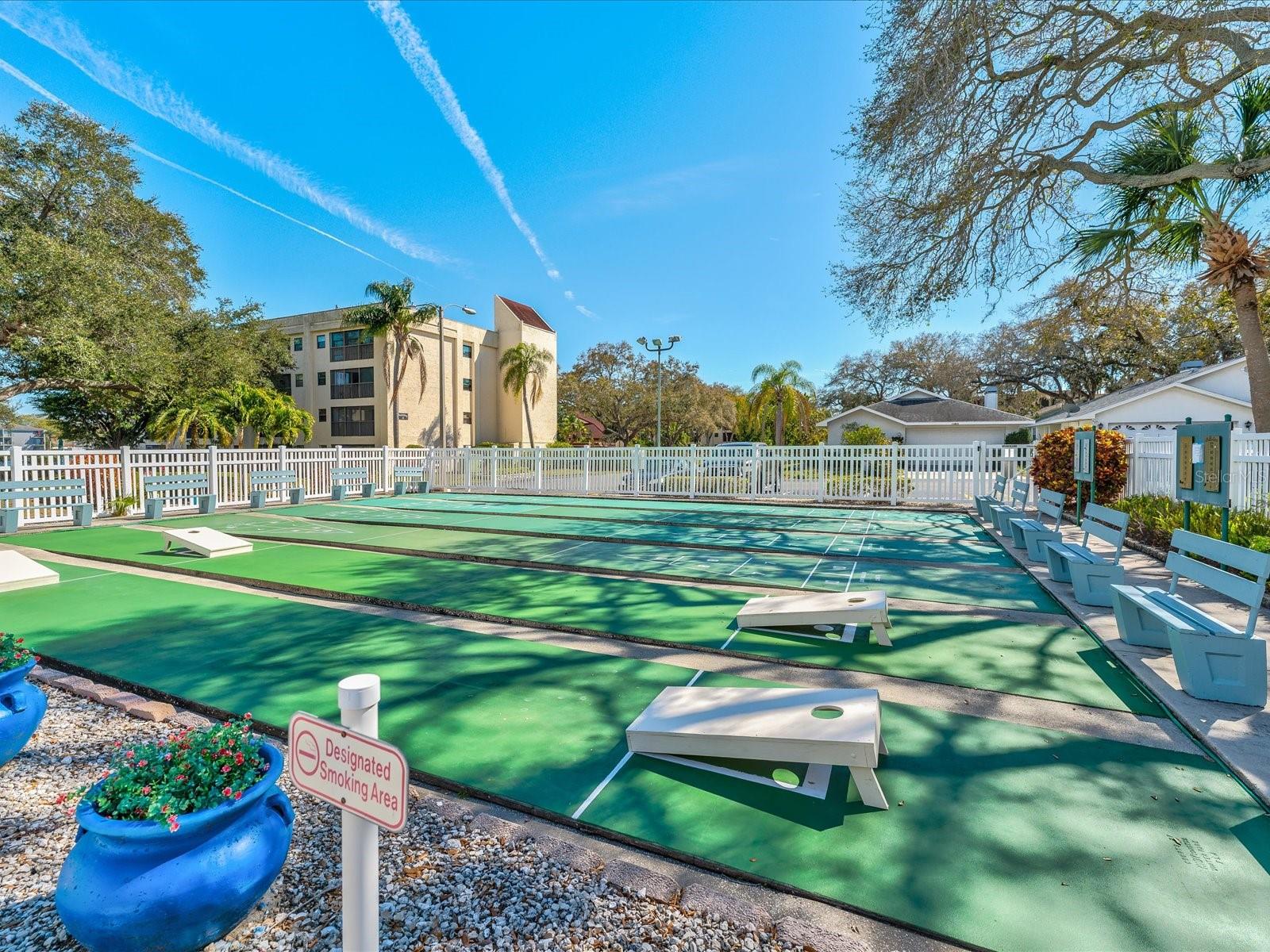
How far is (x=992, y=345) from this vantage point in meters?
45.2

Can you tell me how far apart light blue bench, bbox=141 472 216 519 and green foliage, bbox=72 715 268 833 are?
1357cm

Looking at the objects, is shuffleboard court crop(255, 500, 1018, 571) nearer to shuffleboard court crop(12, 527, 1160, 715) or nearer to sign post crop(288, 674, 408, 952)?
shuffleboard court crop(12, 527, 1160, 715)

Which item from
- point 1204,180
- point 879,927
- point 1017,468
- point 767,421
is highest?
point 1204,180

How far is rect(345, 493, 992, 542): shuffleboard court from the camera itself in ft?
36.9

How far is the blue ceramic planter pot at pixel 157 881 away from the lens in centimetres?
170

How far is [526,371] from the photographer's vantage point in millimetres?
39000

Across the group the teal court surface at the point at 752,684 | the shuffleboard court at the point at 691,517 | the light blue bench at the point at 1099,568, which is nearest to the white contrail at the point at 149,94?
the shuffleboard court at the point at 691,517

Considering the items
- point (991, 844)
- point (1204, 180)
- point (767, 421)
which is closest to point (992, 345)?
point (767, 421)

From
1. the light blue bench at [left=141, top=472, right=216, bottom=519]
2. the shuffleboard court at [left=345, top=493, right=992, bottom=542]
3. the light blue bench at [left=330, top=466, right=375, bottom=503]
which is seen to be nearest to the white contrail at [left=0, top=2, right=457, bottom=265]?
the light blue bench at [left=141, top=472, right=216, bottom=519]

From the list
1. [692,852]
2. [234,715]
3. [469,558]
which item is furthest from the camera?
[469,558]

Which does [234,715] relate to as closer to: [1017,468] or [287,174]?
[1017,468]

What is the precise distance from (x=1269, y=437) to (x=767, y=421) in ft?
90.5

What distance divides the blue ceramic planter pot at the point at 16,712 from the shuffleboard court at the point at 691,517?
9839mm

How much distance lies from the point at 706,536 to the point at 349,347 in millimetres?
34454
